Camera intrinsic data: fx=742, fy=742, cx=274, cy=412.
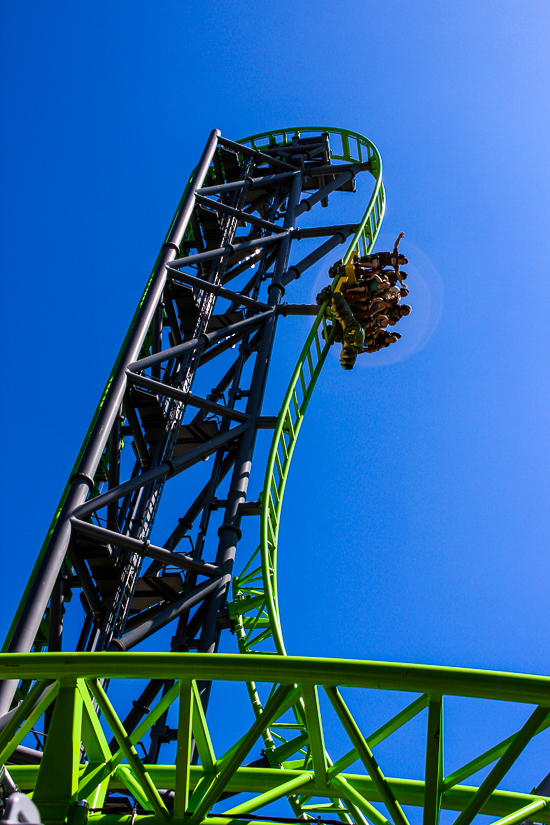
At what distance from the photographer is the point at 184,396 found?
1000 centimetres

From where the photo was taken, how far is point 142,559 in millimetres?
8461

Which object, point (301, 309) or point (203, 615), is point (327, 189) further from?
point (203, 615)

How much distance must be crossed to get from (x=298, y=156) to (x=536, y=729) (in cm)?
1440

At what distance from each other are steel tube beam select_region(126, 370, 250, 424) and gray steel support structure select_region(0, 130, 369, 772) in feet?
0.05

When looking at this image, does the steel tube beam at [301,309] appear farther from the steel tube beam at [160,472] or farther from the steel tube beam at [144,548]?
the steel tube beam at [144,548]

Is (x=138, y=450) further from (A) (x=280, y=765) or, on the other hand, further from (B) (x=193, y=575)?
(A) (x=280, y=765)

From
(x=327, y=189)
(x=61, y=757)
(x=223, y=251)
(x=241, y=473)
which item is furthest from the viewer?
(x=327, y=189)

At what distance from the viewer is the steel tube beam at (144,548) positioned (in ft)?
26.2

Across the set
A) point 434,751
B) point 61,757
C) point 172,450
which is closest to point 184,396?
point 172,450

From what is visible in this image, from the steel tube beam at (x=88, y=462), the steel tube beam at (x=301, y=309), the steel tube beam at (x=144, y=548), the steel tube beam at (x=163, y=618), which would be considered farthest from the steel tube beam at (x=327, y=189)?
the steel tube beam at (x=163, y=618)

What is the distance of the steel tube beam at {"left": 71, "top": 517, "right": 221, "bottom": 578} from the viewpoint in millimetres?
8000

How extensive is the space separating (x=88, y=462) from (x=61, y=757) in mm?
4556

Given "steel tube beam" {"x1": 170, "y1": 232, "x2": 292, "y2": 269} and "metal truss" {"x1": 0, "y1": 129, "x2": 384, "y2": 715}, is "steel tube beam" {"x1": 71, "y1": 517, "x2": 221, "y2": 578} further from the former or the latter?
"steel tube beam" {"x1": 170, "y1": 232, "x2": 292, "y2": 269}

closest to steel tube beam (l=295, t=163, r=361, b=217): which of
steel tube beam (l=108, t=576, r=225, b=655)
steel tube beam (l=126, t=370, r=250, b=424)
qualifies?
steel tube beam (l=126, t=370, r=250, b=424)
